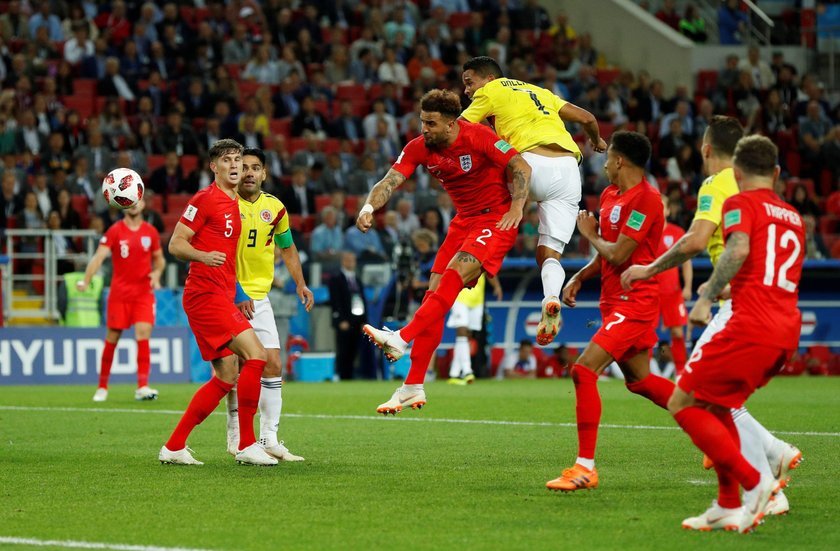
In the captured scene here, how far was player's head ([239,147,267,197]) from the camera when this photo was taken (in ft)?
34.2

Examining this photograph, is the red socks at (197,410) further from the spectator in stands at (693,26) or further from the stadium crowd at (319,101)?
the spectator in stands at (693,26)

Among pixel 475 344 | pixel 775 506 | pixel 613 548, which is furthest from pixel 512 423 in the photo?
pixel 475 344

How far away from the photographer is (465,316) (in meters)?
21.0

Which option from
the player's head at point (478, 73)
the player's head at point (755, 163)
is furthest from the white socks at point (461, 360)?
the player's head at point (755, 163)

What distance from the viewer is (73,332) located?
20859 mm

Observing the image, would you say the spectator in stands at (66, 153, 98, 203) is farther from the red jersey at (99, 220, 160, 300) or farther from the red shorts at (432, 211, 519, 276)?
the red shorts at (432, 211, 519, 276)

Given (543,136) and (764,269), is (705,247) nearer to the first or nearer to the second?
(764,269)

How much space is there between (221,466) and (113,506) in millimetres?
2127

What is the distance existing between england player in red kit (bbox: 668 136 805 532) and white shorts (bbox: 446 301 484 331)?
44.9 ft

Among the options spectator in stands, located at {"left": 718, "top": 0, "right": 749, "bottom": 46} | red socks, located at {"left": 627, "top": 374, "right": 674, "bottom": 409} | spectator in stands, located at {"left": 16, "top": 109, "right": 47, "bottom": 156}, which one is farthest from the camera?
spectator in stands, located at {"left": 718, "top": 0, "right": 749, "bottom": 46}

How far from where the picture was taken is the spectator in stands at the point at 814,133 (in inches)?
1123

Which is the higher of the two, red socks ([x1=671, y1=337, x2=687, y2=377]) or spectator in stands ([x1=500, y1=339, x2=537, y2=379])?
red socks ([x1=671, y1=337, x2=687, y2=377])

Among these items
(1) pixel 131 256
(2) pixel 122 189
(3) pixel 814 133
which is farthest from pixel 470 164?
(3) pixel 814 133

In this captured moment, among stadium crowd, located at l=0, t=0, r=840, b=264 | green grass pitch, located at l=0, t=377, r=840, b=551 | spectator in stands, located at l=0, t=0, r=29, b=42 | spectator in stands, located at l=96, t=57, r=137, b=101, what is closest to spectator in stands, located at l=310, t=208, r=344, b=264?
stadium crowd, located at l=0, t=0, r=840, b=264
